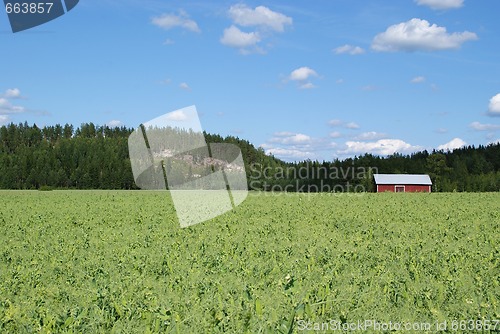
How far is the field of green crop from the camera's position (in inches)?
320

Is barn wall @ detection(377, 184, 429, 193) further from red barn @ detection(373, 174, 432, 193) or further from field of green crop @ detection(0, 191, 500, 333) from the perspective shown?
field of green crop @ detection(0, 191, 500, 333)

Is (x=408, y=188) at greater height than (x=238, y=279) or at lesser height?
greater

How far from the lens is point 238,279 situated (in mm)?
10711

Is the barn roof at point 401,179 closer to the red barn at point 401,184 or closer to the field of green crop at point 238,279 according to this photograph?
the red barn at point 401,184

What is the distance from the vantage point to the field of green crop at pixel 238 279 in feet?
26.6

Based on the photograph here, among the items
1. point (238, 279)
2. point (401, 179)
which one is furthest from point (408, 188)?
point (238, 279)

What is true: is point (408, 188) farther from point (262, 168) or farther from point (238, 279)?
point (238, 279)

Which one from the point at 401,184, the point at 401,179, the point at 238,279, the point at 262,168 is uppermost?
the point at 262,168

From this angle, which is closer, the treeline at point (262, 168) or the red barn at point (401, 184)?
the red barn at point (401, 184)

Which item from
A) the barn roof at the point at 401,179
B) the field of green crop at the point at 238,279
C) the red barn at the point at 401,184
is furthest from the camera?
the barn roof at the point at 401,179

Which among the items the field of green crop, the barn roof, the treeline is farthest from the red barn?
the field of green crop

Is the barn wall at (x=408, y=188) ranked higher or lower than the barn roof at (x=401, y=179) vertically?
lower

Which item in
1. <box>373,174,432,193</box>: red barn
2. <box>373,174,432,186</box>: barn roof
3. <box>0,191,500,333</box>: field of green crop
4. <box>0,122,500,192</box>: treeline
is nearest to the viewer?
<box>0,191,500,333</box>: field of green crop

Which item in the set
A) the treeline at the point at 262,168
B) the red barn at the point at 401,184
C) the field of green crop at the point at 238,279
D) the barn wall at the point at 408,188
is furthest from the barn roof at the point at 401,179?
the field of green crop at the point at 238,279
